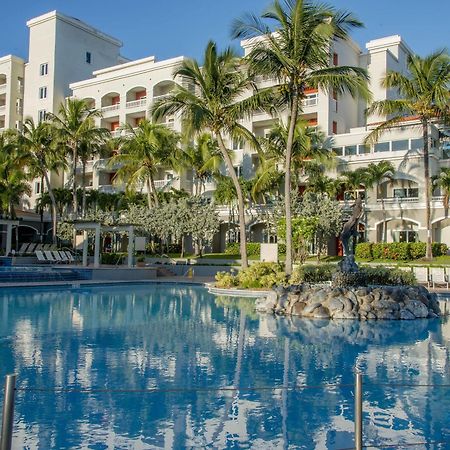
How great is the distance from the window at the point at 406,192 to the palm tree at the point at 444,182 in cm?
296

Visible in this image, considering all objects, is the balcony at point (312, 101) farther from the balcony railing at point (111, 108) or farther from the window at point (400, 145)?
the balcony railing at point (111, 108)

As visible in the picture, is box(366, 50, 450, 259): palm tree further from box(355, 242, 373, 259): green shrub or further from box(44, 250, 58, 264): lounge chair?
box(44, 250, 58, 264): lounge chair

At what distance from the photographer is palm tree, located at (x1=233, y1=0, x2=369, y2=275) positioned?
20.0 m

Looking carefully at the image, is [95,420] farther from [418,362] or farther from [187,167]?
[187,167]

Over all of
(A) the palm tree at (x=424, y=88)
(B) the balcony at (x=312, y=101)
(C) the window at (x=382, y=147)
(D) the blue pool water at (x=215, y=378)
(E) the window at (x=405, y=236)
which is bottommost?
(D) the blue pool water at (x=215, y=378)

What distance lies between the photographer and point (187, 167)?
40.5 meters

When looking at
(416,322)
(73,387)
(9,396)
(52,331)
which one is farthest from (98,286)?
(9,396)

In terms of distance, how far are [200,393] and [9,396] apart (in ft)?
14.6

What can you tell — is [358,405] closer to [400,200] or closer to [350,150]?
[400,200]

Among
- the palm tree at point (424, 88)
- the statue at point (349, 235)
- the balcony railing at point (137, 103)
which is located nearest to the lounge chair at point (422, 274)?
the palm tree at point (424, 88)

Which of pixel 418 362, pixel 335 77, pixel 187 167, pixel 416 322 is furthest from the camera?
pixel 187 167

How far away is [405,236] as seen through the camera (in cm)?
3700

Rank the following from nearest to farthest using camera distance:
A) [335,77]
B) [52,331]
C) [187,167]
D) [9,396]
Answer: [9,396] → [52,331] → [335,77] → [187,167]

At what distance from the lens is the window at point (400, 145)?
3647cm
